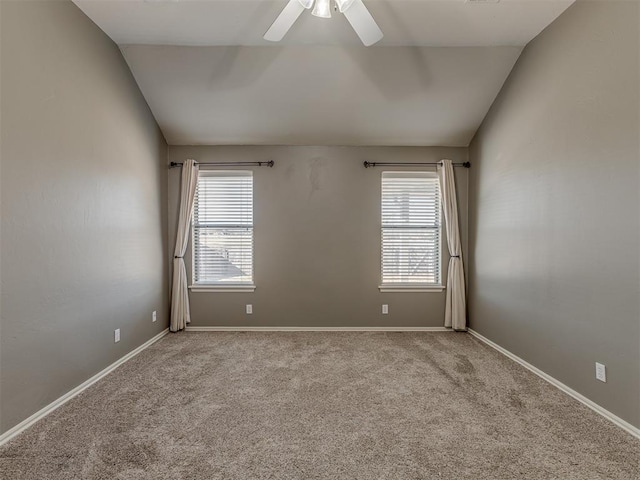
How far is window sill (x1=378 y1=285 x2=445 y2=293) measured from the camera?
4.23 metres

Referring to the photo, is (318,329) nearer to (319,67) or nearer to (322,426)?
(322,426)

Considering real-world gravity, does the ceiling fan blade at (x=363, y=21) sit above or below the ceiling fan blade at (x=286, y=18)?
below

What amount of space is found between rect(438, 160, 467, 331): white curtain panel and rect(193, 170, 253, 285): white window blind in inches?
103

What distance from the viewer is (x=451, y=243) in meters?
4.20

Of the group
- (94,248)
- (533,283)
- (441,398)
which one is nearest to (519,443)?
(441,398)

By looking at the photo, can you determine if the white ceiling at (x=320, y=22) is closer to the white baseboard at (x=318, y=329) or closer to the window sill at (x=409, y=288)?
the window sill at (x=409, y=288)

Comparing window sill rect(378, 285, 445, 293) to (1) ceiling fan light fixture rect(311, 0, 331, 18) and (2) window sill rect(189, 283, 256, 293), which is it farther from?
(1) ceiling fan light fixture rect(311, 0, 331, 18)

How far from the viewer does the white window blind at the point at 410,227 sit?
4.31m

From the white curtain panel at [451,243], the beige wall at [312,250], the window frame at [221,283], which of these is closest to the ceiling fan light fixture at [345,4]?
the beige wall at [312,250]

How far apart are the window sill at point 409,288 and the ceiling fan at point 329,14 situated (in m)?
2.90

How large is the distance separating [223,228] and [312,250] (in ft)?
4.14

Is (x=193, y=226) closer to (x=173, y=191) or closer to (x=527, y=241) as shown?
(x=173, y=191)

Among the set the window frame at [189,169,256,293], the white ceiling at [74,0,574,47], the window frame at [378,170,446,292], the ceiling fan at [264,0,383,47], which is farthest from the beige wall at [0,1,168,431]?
the window frame at [378,170,446,292]

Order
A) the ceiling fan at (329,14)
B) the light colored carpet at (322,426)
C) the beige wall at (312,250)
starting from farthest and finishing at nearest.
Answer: the beige wall at (312,250)
the ceiling fan at (329,14)
the light colored carpet at (322,426)
